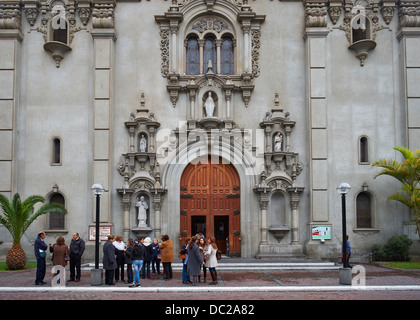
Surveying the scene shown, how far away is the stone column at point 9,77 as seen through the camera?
22.9 meters

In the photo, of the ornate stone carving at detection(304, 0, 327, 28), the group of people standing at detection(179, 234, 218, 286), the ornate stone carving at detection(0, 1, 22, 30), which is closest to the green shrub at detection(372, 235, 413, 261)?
the group of people standing at detection(179, 234, 218, 286)

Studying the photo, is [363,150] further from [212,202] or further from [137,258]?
[137,258]

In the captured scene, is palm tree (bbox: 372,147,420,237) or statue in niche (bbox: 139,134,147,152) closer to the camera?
palm tree (bbox: 372,147,420,237)

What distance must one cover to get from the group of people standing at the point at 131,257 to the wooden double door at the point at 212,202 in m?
5.37

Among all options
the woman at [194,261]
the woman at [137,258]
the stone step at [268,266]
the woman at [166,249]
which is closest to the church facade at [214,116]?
the stone step at [268,266]

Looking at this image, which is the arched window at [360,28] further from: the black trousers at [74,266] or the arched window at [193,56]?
the black trousers at [74,266]

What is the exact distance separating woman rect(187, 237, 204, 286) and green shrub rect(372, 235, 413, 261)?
33.5ft

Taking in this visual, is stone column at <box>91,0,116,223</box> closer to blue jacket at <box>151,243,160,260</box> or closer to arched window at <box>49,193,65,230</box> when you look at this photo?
arched window at <box>49,193,65,230</box>

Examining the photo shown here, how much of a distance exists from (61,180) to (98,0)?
8.91 metres

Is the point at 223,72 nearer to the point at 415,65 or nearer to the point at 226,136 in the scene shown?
the point at 226,136

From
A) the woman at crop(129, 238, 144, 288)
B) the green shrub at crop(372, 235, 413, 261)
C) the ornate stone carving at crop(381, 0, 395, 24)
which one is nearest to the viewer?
the woman at crop(129, 238, 144, 288)

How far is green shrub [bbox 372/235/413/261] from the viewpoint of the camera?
70.8ft

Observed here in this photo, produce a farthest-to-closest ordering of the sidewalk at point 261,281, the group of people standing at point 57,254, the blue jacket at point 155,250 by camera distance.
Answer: the blue jacket at point 155,250
the group of people standing at point 57,254
the sidewalk at point 261,281

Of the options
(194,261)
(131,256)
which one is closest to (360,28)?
(194,261)
